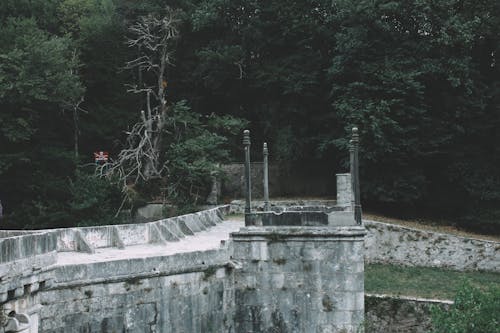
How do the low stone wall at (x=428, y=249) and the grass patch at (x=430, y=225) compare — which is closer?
the low stone wall at (x=428, y=249)

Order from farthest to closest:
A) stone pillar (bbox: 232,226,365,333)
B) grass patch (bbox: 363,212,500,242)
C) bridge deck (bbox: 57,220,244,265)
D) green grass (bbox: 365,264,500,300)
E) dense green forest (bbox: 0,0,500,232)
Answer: dense green forest (bbox: 0,0,500,232) < grass patch (bbox: 363,212,500,242) < green grass (bbox: 365,264,500,300) < stone pillar (bbox: 232,226,365,333) < bridge deck (bbox: 57,220,244,265)

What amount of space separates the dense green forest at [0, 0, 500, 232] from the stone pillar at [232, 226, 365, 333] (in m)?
13.8

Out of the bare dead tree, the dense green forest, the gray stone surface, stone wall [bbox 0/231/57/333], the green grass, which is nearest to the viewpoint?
stone wall [bbox 0/231/57/333]

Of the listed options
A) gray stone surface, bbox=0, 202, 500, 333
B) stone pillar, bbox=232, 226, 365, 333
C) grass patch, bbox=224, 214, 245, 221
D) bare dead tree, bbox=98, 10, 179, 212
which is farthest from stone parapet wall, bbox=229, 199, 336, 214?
stone pillar, bbox=232, 226, 365, 333

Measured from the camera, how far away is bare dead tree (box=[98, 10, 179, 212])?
33188 mm

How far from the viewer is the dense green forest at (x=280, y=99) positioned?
30.0 metres

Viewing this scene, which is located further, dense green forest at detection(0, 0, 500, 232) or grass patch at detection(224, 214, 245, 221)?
dense green forest at detection(0, 0, 500, 232)

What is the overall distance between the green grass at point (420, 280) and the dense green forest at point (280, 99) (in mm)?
5314

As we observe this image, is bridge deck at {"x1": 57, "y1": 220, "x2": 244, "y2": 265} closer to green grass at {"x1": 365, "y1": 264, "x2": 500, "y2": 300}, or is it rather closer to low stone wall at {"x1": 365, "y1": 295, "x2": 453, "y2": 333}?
low stone wall at {"x1": 365, "y1": 295, "x2": 453, "y2": 333}

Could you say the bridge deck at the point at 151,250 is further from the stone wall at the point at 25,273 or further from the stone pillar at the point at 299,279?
the stone wall at the point at 25,273

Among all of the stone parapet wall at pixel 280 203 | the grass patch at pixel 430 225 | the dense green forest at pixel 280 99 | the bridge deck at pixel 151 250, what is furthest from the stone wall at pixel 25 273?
the stone parapet wall at pixel 280 203

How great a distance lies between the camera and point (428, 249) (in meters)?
26.3

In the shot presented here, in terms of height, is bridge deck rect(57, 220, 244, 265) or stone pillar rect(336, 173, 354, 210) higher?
stone pillar rect(336, 173, 354, 210)

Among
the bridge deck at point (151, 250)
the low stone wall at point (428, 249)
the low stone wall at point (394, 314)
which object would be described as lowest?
the low stone wall at point (394, 314)
